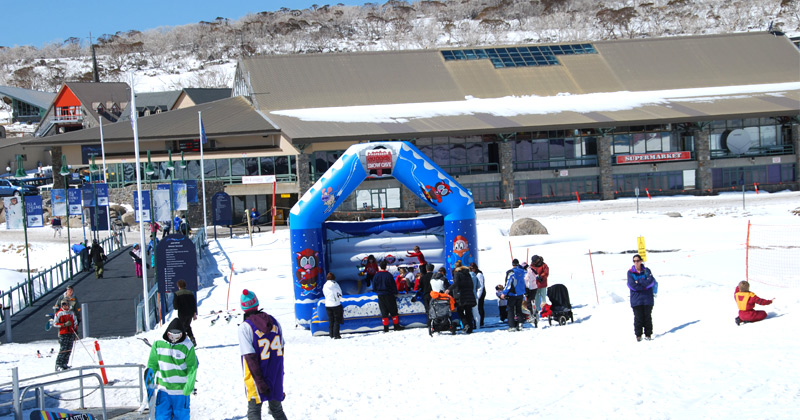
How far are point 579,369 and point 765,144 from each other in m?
43.9

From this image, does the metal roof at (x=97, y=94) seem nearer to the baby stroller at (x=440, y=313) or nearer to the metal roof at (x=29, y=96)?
the metal roof at (x=29, y=96)

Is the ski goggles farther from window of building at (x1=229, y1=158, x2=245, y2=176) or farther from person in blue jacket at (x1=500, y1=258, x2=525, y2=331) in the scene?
window of building at (x1=229, y1=158, x2=245, y2=176)

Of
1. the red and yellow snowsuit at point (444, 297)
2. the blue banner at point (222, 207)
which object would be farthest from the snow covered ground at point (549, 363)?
the blue banner at point (222, 207)

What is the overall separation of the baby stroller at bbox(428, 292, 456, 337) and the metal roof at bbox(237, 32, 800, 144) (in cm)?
3240

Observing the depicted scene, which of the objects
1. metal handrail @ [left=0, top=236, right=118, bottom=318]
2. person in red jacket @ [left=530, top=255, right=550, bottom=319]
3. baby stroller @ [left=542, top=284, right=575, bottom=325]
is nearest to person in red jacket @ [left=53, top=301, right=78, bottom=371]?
metal handrail @ [left=0, top=236, right=118, bottom=318]

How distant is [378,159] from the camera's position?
1667 centimetres

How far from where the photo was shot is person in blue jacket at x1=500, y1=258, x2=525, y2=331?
14.1 meters

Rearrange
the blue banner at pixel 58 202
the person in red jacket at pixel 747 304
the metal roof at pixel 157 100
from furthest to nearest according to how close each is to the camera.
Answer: the metal roof at pixel 157 100, the blue banner at pixel 58 202, the person in red jacket at pixel 747 304

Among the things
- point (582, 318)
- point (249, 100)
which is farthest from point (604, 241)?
point (249, 100)

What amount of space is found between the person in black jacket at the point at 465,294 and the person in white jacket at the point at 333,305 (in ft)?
7.19

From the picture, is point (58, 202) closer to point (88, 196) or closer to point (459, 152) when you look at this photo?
point (88, 196)

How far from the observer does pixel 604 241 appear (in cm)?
2692

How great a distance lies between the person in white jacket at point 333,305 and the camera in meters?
15.0

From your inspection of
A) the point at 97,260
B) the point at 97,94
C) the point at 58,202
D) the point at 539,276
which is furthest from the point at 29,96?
the point at 539,276
